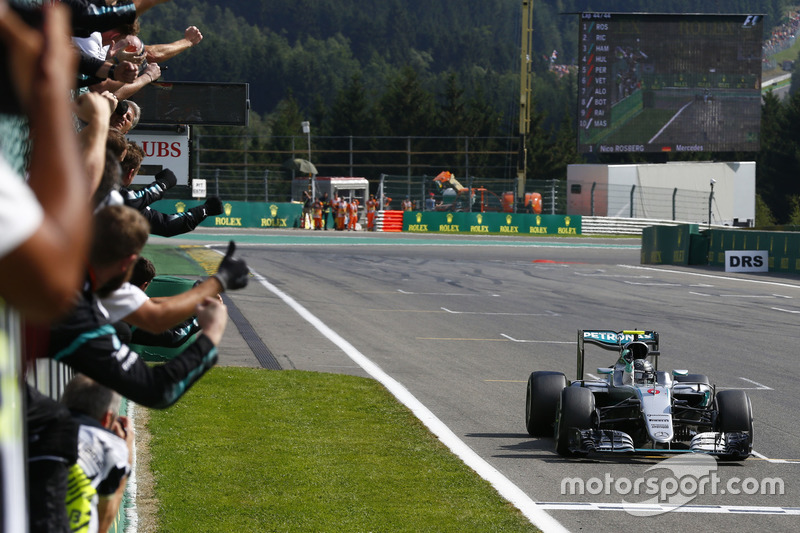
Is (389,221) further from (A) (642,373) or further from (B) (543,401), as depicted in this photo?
(A) (642,373)

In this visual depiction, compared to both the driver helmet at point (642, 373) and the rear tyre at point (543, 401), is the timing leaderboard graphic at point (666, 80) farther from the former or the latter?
the driver helmet at point (642, 373)

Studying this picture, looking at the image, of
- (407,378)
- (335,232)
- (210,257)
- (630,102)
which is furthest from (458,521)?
(630,102)

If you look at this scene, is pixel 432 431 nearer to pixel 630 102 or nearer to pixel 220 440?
pixel 220 440

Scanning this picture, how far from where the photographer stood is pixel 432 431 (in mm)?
10852

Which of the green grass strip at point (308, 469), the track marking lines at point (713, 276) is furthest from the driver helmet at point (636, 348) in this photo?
the track marking lines at point (713, 276)

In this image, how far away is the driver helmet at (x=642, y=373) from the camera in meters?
10.4

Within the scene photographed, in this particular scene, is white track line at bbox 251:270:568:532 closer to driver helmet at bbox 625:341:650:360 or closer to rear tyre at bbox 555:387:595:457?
rear tyre at bbox 555:387:595:457

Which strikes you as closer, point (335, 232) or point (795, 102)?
point (335, 232)

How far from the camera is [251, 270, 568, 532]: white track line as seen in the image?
7.90 metres

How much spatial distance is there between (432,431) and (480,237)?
4348cm

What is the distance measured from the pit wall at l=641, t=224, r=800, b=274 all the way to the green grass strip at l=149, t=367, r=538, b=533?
23289mm

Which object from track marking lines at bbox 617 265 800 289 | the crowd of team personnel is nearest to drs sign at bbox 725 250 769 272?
track marking lines at bbox 617 265 800 289

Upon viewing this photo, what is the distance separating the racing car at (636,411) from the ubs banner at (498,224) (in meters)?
47.0

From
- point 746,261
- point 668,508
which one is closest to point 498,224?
point 746,261
